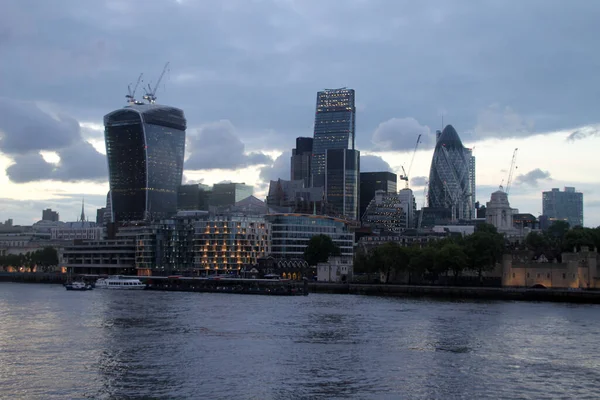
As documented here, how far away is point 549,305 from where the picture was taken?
110 m

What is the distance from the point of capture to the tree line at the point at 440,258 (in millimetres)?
144500

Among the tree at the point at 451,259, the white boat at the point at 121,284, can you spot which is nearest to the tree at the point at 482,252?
the tree at the point at 451,259

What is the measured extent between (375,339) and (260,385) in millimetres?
22355

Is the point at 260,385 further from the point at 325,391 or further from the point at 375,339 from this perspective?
the point at 375,339

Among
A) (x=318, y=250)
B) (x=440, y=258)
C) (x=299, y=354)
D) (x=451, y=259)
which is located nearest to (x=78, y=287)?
(x=318, y=250)

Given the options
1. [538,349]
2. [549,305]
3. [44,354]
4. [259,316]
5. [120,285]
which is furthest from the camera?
[120,285]

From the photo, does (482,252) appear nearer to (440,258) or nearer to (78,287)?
(440,258)

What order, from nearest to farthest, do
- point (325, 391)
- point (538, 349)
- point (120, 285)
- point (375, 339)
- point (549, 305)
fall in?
1. point (325, 391)
2. point (538, 349)
3. point (375, 339)
4. point (549, 305)
5. point (120, 285)

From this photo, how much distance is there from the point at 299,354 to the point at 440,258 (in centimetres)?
8966

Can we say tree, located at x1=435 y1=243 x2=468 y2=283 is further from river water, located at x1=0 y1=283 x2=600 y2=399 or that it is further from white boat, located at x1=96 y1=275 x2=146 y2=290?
white boat, located at x1=96 y1=275 x2=146 y2=290

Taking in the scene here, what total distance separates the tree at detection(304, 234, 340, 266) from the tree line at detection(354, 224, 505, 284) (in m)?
30.8

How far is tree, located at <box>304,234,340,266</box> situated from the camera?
632ft

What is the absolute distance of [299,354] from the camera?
5909 centimetres

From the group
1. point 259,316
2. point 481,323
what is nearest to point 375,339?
point 481,323
